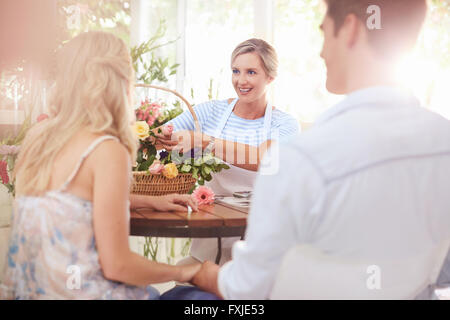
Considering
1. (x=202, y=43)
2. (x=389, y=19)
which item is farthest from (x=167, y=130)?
(x=202, y=43)

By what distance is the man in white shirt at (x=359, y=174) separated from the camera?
3.06 feet

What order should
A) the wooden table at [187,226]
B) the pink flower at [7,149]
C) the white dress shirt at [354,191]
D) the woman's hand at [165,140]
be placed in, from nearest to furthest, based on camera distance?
1. the white dress shirt at [354,191]
2. the wooden table at [187,226]
3. the woman's hand at [165,140]
4. the pink flower at [7,149]

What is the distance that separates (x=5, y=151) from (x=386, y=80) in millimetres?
1783

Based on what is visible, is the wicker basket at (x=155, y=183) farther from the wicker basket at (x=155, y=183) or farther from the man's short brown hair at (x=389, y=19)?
the man's short brown hair at (x=389, y=19)

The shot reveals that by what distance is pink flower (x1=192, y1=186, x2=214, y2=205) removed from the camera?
6.52ft

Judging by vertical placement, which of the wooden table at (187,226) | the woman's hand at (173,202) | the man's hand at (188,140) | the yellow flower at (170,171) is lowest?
the wooden table at (187,226)

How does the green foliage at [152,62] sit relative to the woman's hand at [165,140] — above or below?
above

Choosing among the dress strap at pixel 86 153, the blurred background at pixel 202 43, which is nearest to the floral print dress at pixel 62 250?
the dress strap at pixel 86 153

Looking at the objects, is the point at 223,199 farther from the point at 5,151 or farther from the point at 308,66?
the point at 308,66

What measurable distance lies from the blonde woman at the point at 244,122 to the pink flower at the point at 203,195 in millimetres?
636

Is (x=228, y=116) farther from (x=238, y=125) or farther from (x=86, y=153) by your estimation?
(x=86, y=153)

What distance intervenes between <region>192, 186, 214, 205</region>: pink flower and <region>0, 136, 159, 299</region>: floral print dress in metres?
0.70
